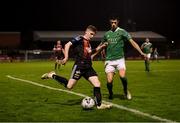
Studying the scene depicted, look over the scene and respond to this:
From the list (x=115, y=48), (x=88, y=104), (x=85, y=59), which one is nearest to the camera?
(x=88, y=104)

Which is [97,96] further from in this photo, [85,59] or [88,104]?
[85,59]

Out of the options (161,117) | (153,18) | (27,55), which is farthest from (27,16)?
(161,117)

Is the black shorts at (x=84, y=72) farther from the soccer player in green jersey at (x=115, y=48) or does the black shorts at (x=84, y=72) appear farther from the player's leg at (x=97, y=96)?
the soccer player in green jersey at (x=115, y=48)

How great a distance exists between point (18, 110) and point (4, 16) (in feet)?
194

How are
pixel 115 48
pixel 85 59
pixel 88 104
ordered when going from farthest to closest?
pixel 115 48 < pixel 85 59 < pixel 88 104

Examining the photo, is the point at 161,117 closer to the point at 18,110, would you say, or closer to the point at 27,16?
the point at 18,110

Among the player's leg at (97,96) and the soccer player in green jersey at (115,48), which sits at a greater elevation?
the soccer player in green jersey at (115,48)

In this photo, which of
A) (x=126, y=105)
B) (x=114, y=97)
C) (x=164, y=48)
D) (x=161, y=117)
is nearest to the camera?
(x=161, y=117)

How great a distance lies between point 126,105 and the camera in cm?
1138

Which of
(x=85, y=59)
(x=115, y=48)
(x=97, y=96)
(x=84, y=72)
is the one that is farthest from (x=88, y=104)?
(x=115, y=48)

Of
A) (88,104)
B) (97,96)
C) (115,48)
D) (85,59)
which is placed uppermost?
(115,48)

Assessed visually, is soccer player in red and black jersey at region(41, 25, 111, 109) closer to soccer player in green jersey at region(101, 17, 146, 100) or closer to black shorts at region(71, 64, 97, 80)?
black shorts at region(71, 64, 97, 80)

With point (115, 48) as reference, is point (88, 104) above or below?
below

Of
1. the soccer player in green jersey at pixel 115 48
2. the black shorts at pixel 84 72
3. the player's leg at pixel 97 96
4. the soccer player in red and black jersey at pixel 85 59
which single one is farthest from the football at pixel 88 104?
the soccer player in green jersey at pixel 115 48
